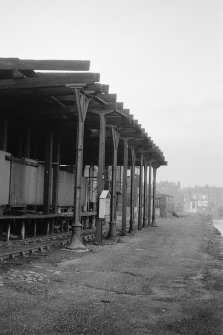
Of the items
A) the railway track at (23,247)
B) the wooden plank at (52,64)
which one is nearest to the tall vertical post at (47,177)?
the railway track at (23,247)

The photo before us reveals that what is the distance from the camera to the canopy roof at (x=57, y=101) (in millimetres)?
11094

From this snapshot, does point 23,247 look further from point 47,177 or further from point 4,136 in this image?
point 47,177

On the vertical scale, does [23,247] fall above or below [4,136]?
below

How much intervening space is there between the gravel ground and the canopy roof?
519cm

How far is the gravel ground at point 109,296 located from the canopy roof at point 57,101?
5.19 meters

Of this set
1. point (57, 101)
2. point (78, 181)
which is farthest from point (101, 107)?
point (78, 181)

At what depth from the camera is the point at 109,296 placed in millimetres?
6137

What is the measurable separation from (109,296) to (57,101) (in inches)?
375

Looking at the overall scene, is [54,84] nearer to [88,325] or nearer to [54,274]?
[54,274]

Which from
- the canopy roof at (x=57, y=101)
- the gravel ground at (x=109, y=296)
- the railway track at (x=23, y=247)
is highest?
the canopy roof at (x=57, y=101)

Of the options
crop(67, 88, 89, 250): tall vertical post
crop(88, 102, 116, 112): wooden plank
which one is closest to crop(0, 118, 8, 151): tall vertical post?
crop(88, 102, 116, 112): wooden plank

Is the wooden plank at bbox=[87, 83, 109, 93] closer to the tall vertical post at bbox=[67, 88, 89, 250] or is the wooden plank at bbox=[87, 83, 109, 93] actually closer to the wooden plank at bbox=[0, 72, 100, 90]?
the tall vertical post at bbox=[67, 88, 89, 250]

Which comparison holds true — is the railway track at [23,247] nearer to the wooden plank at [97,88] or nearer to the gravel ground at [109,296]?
the gravel ground at [109,296]

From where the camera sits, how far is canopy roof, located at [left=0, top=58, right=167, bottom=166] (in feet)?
36.4
